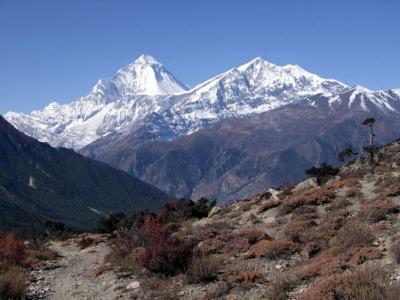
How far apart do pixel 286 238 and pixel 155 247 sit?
578 cm

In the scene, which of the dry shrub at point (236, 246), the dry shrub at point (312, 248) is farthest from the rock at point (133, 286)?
the dry shrub at point (312, 248)

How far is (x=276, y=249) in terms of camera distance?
2130cm

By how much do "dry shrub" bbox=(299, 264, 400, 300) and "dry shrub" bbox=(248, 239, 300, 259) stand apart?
18.2 ft

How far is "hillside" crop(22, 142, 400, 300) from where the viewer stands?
51.5 feet

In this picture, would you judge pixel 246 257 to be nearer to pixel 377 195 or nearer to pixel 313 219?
pixel 313 219

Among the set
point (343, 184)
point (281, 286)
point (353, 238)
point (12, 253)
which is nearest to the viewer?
point (281, 286)

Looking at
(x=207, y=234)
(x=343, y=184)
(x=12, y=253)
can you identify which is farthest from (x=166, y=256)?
(x=343, y=184)

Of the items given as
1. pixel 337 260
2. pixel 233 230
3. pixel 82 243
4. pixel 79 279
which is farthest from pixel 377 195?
pixel 82 243

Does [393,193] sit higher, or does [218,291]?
[393,193]

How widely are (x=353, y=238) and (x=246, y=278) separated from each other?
4.55 metres

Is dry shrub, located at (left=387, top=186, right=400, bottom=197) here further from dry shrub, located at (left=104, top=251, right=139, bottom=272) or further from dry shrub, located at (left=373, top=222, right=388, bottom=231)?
dry shrub, located at (left=104, top=251, right=139, bottom=272)

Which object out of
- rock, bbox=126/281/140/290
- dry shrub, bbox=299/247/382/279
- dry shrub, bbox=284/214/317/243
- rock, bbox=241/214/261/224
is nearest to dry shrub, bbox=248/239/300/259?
dry shrub, bbox=284/214/317/243

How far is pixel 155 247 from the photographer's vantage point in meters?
20.9

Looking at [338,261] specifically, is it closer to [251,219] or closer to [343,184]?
[251,219]
